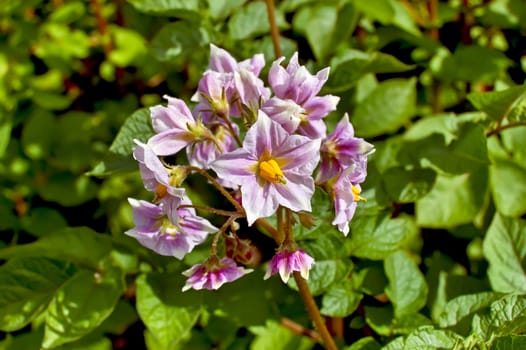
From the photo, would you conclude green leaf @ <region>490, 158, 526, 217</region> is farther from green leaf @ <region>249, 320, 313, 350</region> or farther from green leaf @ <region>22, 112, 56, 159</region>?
green leaf @ <region>22, 112, 56, 159</region>

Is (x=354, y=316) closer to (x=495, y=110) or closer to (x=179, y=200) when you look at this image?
(x=495, y=110)

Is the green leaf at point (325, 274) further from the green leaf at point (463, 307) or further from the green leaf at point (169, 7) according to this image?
the green leaf at point (169, 7)

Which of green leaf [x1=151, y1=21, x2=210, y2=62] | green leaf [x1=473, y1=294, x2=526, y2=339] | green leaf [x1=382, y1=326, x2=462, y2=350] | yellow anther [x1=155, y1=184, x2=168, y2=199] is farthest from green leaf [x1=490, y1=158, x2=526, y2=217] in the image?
yellow anther [x1=155, y1=184, x2=168, y2=199]

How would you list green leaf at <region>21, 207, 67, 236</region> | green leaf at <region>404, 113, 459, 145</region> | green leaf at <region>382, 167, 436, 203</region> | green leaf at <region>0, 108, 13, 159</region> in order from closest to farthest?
green leaf at <region>382, 167, 436, 203</region>
green leaf at <region>404, 113, 459, 145</region>
green leaf at <region>0, 108, 13, 159</region>
green leaf at <region>21, 207, 67, 236</region>

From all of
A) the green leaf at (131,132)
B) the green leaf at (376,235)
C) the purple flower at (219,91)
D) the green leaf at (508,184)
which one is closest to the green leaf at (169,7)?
the green leaf at (131,132)

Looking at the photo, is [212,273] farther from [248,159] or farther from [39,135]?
[39,135]
